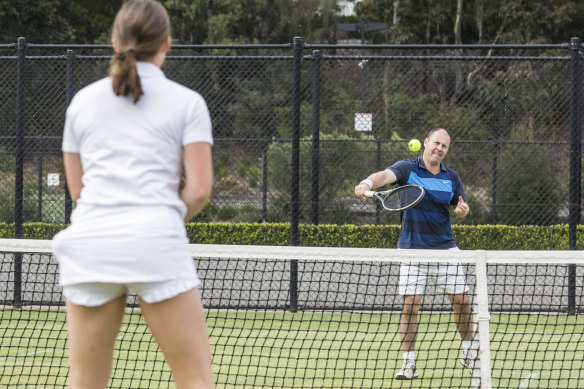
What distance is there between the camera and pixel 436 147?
5867 millimetres

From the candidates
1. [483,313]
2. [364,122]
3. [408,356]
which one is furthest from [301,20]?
[483,313]

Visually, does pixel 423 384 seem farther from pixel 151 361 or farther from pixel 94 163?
pixel 94 163

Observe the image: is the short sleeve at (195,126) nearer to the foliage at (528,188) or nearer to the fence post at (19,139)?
the fence post at (19,139)

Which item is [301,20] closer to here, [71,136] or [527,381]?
[527,381]

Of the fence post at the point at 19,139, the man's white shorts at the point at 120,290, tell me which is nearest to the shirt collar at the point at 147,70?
the man's white shorts at the point at 120,290

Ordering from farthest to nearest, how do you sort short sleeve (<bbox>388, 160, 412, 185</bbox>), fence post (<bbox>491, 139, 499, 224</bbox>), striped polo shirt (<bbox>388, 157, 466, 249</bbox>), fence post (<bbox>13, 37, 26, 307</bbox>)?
1. fence post (<bbox>491, 139, 499, 224</bbox>)
2. fence post (<bbox>13, 37, 26, 307</bbox>)
3. short sleeve (<bbox>388, 160, 412, 185</bbox>)
4. striped polo shirt (<bbox>388, 157, 466, 249</bbox>)

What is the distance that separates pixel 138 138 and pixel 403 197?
3.42 m

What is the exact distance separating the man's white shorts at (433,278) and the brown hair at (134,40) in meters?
3.34

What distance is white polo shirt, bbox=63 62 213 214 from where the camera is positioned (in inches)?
101

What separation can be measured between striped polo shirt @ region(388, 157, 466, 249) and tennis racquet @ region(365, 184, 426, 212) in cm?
14

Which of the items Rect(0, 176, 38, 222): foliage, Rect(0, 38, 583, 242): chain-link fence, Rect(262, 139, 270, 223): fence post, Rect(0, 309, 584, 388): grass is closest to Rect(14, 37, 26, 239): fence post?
Rect(0, 309, 584, 388): grass

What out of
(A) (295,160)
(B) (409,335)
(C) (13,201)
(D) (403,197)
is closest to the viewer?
(B) (409,335)

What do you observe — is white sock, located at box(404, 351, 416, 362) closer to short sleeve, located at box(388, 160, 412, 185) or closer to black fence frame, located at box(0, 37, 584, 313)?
short sleeve, located at box(388, 160, 412, 185)

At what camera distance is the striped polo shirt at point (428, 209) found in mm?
5844
